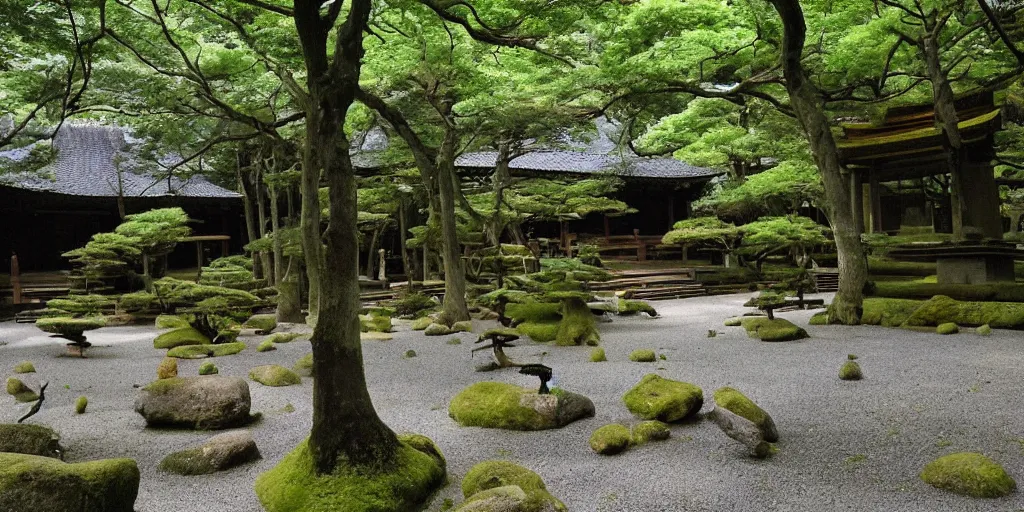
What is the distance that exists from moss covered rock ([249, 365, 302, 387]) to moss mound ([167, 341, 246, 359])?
279 cm

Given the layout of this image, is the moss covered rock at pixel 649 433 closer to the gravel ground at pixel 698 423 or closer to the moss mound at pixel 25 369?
the gravel ground at pixel 698 423

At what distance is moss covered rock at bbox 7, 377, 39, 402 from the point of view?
6902 mm

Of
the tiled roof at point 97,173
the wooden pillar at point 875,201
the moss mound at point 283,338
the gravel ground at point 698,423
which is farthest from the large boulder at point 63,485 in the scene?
the tiled roof at point 97,173

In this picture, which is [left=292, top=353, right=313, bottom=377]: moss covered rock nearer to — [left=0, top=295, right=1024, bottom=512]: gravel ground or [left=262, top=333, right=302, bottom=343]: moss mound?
[left=0, top=295, right=1024, bottom=512]: gravel ground

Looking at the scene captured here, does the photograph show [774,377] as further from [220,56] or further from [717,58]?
[220,56]

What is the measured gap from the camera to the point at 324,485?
12.1ft

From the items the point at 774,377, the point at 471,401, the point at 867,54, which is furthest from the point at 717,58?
the point at 471,401

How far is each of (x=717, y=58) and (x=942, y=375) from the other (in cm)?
701

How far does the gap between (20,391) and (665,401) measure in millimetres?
6902

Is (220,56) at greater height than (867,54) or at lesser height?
greater

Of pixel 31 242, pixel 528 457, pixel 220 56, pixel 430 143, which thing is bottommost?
pixel 528 457

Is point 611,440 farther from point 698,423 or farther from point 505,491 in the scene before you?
point 505,491

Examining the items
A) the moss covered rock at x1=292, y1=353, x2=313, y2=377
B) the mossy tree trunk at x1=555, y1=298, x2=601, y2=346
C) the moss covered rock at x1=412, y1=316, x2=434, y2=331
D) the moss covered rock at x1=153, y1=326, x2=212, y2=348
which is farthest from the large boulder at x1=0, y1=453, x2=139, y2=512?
the moss covered rock at x1=412, y1=316, x2=434, y2=331

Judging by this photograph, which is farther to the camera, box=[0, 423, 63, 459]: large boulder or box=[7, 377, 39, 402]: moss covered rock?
box=[7, 377, 39, 402]: moss covered rock
